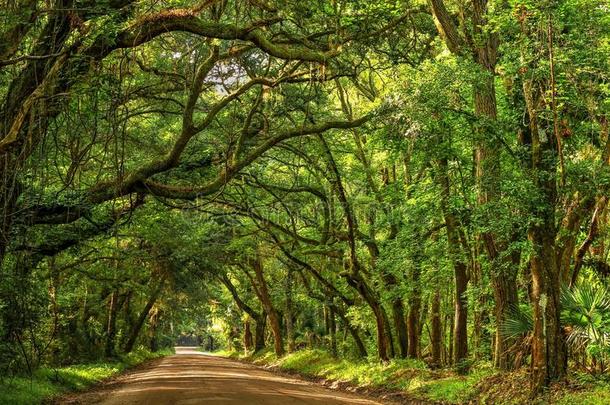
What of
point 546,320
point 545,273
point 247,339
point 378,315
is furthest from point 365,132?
point 247,339

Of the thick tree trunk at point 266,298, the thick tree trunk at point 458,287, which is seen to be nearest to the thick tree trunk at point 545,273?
the thick tree trunk at point 458,287

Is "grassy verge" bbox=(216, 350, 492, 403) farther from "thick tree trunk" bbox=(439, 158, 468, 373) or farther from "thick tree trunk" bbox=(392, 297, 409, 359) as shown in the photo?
"thick tree trunk" bbox=(392, 297, 409, 359)

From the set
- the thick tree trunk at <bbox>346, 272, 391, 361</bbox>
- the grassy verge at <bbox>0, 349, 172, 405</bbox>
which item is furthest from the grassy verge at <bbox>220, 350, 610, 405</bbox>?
the grassy verge at <bbox>0, 349, 172, 405</bbox>

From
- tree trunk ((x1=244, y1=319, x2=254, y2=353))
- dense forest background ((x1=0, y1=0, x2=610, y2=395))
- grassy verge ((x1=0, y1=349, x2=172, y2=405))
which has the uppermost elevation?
dense forest background ((x1=0, y1=0, x2=610, y2=395))

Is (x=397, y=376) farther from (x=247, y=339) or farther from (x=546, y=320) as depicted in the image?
(x=247, y=339)

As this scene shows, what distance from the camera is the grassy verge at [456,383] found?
32.7 ft

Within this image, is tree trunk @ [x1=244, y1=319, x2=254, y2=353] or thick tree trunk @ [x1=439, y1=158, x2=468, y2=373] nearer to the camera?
thick tree trunk @ [x1=439, y1=158, x2=468, y2=373]

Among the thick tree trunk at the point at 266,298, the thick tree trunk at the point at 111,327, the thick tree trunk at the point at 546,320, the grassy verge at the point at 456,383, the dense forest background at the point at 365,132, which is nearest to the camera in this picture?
the dense forest background at the point at 365,132

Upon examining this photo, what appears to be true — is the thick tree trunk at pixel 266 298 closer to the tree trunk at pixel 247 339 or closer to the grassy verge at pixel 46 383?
the grassy verge at pixel 46 383

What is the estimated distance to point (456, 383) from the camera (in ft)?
44.0

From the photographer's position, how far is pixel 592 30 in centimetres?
998

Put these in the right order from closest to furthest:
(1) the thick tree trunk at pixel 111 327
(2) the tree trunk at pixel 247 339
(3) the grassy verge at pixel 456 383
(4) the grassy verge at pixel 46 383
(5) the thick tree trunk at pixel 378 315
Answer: (3) the grassy verge at pixel 456 383
(4) the grassy verge at pixel 46 383
(5) the thick tree trunk at pixel 378 315
(1) the thick tree trunk at pixel 111 327
(2) the tree trunk at pixel 247 339

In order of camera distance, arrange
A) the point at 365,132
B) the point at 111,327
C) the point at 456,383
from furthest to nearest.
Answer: the point at 111,327
the point at 365,132
the point at 456,383

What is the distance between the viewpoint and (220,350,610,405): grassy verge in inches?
392
